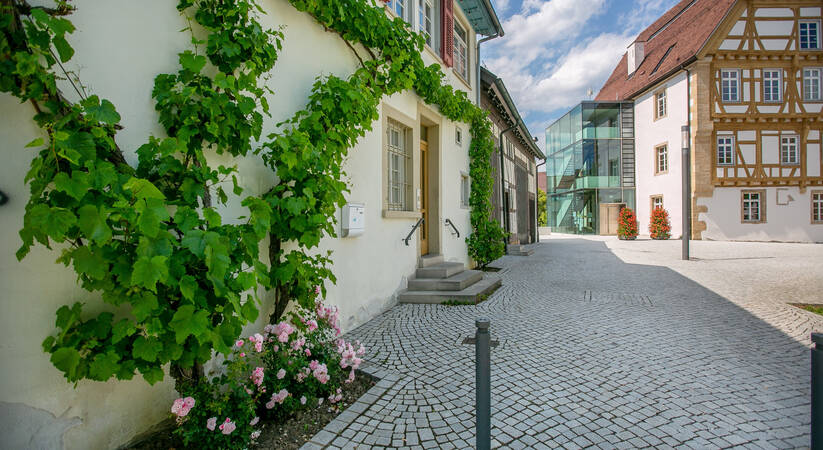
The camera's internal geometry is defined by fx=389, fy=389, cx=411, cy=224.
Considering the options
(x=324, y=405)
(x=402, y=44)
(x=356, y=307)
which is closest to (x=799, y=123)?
(x=402, y=44)

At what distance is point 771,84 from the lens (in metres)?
20.1

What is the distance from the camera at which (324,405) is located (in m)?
2.76

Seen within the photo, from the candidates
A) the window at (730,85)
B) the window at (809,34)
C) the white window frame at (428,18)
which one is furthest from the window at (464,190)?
the window at (809,34)

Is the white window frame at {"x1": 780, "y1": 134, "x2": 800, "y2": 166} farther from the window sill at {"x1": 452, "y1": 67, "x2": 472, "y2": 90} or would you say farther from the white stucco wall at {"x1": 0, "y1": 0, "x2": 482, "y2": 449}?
the white stucco wall at {"x1": 0, "y1": 0, "x2": 482, "y2": 449}

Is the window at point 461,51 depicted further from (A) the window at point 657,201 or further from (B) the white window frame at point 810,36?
(B) the white window frame at point 810,36

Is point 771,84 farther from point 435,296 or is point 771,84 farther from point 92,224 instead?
point 92,224

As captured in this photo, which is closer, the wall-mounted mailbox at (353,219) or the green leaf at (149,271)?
the green leaf at (149,271)

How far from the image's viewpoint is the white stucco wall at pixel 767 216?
19.9 m

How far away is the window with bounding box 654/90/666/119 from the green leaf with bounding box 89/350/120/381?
27.3 meters

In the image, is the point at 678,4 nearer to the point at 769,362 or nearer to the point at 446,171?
the point at 446,171

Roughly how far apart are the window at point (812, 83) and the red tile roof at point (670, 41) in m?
5.39

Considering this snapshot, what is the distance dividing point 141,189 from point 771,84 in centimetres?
2793

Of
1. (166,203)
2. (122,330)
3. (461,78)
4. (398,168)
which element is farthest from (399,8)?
(122,330)

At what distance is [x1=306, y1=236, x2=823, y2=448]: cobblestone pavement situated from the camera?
8.02 feet
